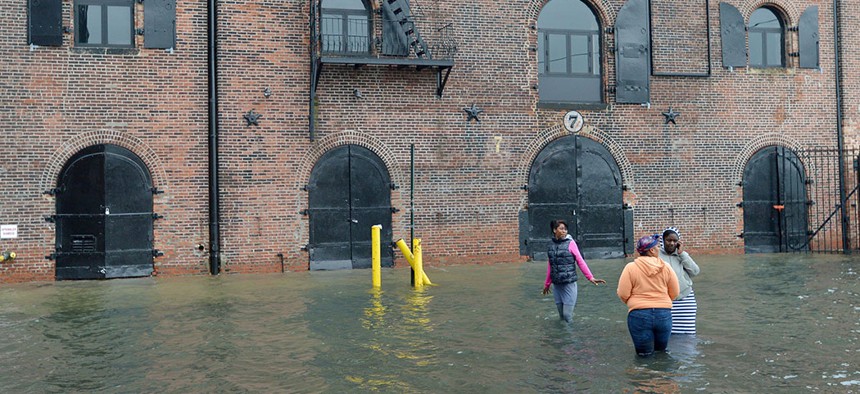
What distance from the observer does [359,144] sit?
17.4 meters

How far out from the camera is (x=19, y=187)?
51.1 feet

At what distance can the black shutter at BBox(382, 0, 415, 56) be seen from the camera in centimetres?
1739

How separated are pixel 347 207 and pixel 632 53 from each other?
293 inches

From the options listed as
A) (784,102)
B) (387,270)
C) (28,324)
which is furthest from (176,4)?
Answer: (784,102)

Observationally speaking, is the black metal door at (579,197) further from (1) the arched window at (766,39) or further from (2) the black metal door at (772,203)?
(1) the arched window at (766,39)

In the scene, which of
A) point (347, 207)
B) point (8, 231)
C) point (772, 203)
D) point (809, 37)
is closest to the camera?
point (8, 231)

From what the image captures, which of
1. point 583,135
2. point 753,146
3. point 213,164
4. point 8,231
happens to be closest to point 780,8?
point 753,146

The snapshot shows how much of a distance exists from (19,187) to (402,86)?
7.68 metres

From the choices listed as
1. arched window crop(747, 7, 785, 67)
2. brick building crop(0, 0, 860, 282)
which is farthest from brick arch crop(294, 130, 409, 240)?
arched window crop(747, 7, 785, 67)

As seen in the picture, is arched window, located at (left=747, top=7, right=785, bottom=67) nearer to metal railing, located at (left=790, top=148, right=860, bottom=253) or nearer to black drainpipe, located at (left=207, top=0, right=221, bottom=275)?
metal railing, located at (left=790, top=148, right=860, bottom=253)

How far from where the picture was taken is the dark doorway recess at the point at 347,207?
17.1 metres

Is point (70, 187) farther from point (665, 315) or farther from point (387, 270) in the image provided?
point (665, 315)

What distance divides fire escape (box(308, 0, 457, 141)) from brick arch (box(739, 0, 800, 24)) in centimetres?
731

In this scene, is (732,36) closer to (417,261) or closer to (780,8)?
(780,8)
